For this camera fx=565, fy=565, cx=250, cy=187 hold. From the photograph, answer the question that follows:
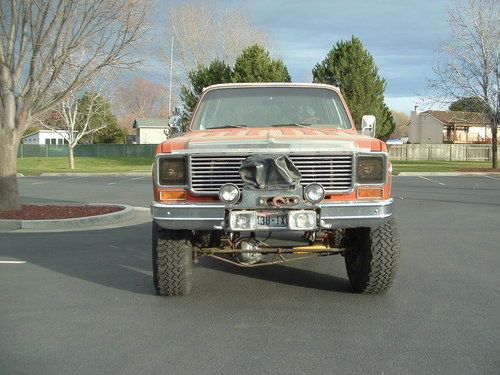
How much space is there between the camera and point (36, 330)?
15.1 ft

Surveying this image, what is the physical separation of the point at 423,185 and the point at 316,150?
16.4 meters

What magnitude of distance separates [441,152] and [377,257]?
44.6 meters

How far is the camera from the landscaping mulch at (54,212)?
10.9 meters

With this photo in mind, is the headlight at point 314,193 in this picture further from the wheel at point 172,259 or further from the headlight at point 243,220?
the wheel at point 172,259

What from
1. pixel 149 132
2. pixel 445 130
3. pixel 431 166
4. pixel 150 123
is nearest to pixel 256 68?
pixel 431 166

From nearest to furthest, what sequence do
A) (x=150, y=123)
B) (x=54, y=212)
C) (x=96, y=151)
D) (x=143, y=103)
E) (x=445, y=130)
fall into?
(x=54, y=212) < (x=96, y=151) < (x=445, y=130) < (x=150, y=123) < (x=143, y=103)

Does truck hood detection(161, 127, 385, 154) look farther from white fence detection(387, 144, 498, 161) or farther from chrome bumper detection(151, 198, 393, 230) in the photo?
white fence detection(387, 144, 498, 161)

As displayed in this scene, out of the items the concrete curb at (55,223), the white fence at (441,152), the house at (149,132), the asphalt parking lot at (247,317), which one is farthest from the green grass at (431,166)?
the house at (149,132)

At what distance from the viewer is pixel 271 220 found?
4.68 meters

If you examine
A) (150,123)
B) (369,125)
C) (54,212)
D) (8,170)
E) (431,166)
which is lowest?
(54,212)

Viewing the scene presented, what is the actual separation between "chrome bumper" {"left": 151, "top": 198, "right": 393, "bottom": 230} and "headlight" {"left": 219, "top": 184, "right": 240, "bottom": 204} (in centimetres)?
7

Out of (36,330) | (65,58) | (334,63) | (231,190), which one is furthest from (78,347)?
(334,63)

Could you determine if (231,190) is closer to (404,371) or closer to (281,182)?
(281,182)

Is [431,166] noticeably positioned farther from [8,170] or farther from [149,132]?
[149,132]
